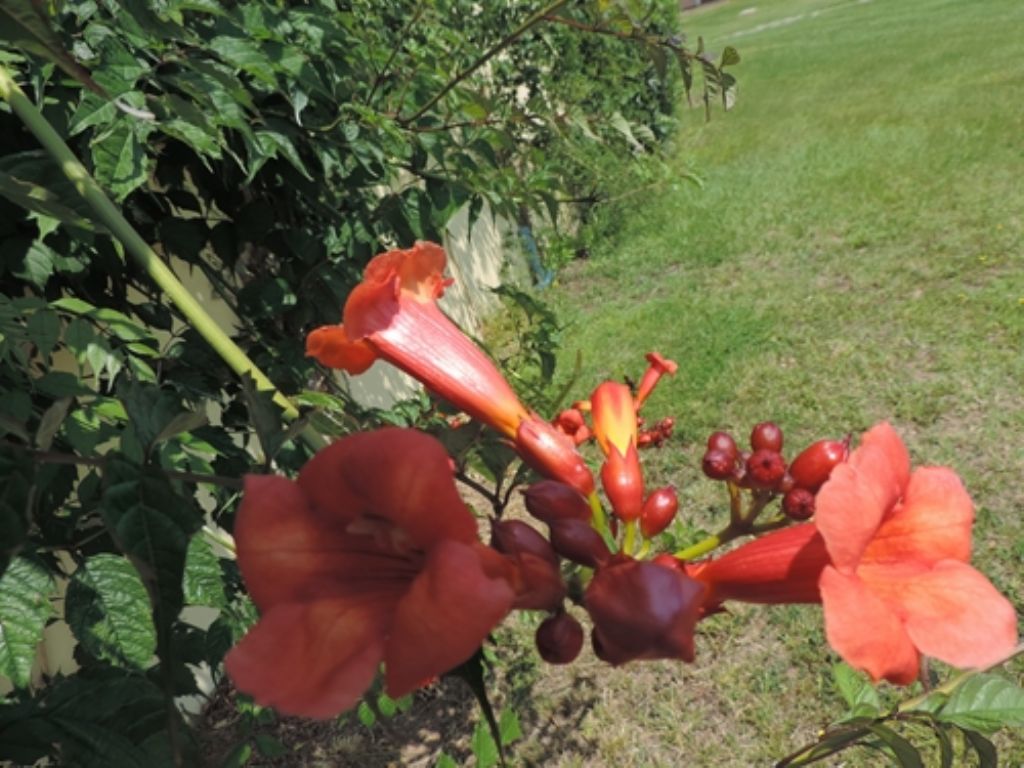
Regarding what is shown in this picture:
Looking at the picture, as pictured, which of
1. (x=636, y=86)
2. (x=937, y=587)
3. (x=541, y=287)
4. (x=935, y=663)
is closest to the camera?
(x=937, y=587)

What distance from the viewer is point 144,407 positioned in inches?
37.4

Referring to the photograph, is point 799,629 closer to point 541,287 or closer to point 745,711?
point 745,711

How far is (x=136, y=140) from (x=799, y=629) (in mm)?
3415

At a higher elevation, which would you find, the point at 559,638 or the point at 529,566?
the point at 529,566

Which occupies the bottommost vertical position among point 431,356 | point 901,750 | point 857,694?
point 857,694

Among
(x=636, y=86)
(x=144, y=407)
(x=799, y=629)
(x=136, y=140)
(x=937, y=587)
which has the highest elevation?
(x=136, y=140)

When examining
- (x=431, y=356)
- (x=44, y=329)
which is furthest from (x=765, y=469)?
(x=44, y=329)

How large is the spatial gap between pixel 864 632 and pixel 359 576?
46cm

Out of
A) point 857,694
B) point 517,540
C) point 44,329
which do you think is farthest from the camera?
point 857,694

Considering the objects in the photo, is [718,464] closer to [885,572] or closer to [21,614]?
[885,572]

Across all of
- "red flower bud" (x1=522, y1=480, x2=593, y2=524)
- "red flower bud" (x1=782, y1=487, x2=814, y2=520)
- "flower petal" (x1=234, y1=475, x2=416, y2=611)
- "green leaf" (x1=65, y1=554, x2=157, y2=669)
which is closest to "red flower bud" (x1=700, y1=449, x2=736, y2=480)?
"red flower bud" (x1=782, y1=487, x2=814, y2=520)

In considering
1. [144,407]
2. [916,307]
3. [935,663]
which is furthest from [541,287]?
[144,407]

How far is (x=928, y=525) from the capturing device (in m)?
0.82

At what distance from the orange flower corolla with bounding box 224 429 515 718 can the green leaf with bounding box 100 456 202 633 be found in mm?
73
